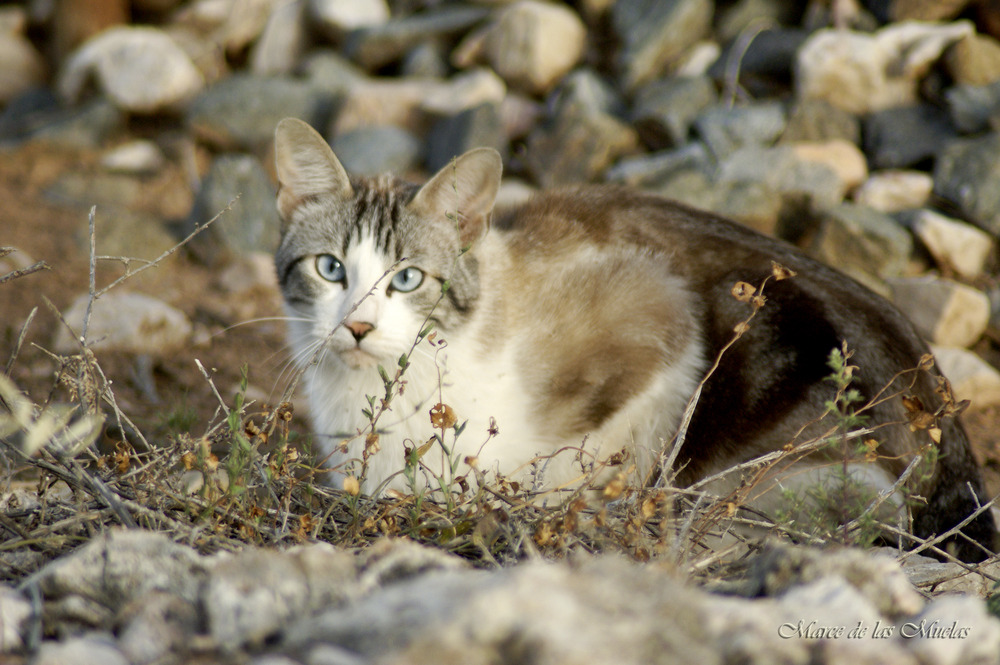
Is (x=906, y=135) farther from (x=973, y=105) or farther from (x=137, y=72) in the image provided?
(x=137, y=72)

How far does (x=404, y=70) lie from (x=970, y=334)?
474 centimetres

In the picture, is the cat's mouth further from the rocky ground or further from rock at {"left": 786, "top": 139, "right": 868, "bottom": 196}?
rock at {"left": 786, "top": 139, "right": 868, "bottom": 196}

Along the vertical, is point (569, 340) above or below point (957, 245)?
above

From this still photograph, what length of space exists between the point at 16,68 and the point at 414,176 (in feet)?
16.2

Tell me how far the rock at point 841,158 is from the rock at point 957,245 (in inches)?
A: 21.6

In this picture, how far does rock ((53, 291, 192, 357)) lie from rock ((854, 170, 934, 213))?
3935 millimetres

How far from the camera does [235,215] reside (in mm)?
5250

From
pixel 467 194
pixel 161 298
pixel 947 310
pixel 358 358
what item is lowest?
pixel 161 298

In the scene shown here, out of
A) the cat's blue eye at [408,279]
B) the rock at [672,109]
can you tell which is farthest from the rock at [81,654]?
the rock at [672,109]

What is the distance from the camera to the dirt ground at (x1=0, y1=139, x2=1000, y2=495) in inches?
136

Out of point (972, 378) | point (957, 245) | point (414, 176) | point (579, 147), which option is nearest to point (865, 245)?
point (957, 245)

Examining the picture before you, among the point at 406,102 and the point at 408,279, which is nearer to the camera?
the point at 408,279

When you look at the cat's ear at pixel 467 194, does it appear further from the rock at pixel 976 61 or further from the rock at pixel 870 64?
the rock at pixel 976 61

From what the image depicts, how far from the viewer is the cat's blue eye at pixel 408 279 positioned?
2.42 m
